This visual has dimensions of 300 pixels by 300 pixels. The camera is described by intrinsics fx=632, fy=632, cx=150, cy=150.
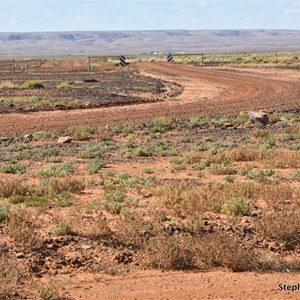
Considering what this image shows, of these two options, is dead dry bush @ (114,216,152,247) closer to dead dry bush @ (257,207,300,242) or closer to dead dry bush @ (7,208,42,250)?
dead dry bush @ (7,208,42,250)

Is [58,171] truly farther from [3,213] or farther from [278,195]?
[278,195]

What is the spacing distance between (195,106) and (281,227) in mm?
24427

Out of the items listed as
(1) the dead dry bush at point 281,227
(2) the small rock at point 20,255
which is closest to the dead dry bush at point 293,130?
(1) the dead dry bush at point 281,227

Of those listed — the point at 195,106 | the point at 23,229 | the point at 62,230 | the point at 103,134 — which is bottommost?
the point at 195,106

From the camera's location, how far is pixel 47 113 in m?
32.4

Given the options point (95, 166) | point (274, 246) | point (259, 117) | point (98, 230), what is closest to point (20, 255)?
point (98, 230)

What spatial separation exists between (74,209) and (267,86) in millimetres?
35537

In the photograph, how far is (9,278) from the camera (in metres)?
8.62

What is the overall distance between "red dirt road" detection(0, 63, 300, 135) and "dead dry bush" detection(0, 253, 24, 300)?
1757cm

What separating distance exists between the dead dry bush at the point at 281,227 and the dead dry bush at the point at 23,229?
382 cm

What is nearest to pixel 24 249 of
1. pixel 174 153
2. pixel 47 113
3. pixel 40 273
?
pixel 40 273

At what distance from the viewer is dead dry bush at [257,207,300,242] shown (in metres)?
10.7

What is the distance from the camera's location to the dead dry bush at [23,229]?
1030 centimetres

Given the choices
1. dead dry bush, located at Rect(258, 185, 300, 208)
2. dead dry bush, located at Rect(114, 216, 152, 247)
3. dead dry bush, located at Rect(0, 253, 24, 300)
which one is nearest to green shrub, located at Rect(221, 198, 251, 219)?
dead dry bush, located at Rect(258, 185, 300, 208)
